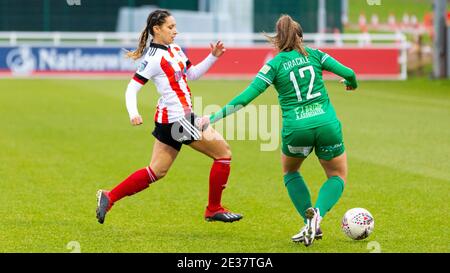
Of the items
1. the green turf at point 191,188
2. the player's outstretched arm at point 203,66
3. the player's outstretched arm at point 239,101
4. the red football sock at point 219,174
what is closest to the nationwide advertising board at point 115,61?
the green turf at point 191,188

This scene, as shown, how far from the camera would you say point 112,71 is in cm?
4028

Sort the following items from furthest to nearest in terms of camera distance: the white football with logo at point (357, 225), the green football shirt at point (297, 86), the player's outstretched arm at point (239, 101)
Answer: the white football with logo at point (357, 225) → the green football shirt at point (297, 86) → the player's outstretched arm at point (239, 101)

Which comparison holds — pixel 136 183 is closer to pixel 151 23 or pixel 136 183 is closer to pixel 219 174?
pixel 219 174

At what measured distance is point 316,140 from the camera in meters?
9.14

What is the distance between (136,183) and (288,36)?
213 cm

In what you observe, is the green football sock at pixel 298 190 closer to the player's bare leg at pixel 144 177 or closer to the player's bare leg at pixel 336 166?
the player's bare leg at pixel 336 166

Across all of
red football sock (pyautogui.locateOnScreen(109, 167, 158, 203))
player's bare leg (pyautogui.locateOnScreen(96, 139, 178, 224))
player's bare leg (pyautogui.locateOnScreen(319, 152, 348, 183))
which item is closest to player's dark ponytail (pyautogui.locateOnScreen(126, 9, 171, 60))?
player's bare leg (pyautogui.locateOnScreen(96, 139, 178, 224))

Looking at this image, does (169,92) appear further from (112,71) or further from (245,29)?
(245,29)

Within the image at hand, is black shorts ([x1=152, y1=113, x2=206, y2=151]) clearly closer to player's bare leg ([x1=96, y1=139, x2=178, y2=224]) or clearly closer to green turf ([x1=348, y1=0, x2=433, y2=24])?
player's bare leg ([x1=96, y1=139, x2=178, y2=224])

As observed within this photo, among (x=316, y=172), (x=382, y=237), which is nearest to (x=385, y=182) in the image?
(x=316, y=172)

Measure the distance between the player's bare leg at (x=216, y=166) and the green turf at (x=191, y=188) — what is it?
136mm

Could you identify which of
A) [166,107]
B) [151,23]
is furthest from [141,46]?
[166,107]

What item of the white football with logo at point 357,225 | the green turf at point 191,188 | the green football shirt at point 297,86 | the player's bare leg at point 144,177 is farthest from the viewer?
the player's bare leg at point 144,177

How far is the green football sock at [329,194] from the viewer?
9.24 m
